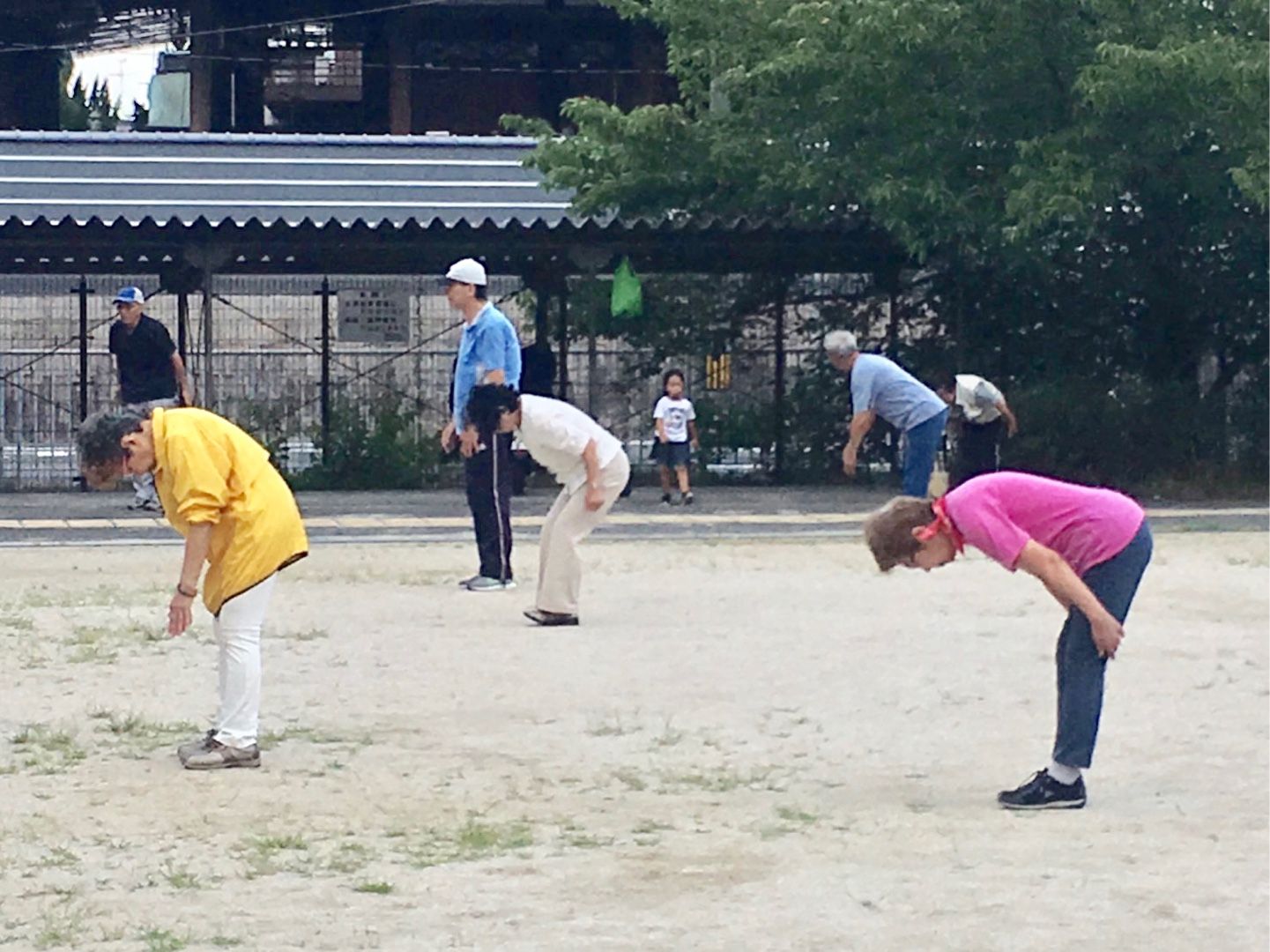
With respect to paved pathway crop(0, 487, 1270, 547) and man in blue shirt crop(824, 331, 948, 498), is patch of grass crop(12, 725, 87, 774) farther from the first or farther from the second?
paved pathway crop(0, 487, 1270, 547)

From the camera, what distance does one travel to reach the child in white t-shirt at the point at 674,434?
20625 millimetres

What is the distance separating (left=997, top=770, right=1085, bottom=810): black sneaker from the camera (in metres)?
7.34

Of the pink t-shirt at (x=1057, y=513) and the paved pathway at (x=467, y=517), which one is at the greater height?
the pink t-shirt at (x=1057, y=513)

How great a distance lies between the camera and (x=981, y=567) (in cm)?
1497

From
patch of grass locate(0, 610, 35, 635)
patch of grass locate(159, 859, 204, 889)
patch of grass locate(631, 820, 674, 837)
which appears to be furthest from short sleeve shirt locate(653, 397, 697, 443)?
patch of grass locate(159, 859, 204, 889)

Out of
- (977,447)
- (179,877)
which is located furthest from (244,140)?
(179,877)

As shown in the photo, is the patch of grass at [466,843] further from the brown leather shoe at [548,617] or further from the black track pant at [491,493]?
the black track pant at [491,493]

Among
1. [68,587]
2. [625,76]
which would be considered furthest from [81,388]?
[625,76]

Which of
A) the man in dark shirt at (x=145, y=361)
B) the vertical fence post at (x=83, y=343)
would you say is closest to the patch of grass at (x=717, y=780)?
the man in dark shirt at (x=145, y=361)

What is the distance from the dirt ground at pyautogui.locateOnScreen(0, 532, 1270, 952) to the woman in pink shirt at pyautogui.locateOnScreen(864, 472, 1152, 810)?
0.20 metres

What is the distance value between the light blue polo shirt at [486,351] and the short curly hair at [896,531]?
238 inches

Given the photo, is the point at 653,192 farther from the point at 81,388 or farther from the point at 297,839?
the point at 297,839

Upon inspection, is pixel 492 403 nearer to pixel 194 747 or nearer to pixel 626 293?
pixel 194 747

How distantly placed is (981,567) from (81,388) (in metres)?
11.3
